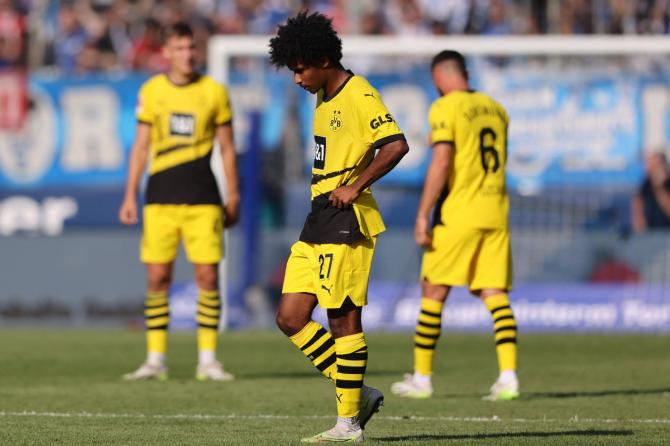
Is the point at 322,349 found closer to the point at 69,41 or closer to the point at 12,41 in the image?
the point at 12,41

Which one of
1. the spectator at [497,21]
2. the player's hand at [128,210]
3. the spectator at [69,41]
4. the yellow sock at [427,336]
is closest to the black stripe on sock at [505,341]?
the yellow sock at [427,336]

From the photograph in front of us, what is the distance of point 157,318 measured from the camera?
439 inches

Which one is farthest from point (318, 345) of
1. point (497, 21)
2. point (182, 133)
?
point (497, 21)

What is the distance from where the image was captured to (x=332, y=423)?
8.25 metres

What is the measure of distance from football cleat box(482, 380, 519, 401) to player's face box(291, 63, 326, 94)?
10.5ft

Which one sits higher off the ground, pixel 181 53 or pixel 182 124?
pixel 181 53

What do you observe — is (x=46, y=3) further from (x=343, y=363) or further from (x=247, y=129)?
(x=343, y=363)

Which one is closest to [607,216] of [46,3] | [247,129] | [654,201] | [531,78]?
[654,201]

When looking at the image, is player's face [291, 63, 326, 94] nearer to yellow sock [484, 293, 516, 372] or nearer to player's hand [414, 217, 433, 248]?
player's hand [414, 217, 433, 248]

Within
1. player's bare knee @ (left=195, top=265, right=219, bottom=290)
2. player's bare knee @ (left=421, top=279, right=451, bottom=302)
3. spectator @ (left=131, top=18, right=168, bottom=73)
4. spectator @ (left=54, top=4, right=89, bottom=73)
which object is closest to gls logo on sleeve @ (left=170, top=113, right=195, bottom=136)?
player's bare knee @ (left=195, top=265, right=219, bottom=290)

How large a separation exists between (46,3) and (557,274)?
862cm

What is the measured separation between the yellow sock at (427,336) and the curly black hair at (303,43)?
3246 mm

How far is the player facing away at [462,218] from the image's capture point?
9.95 m

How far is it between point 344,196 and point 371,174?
0.16 metres
